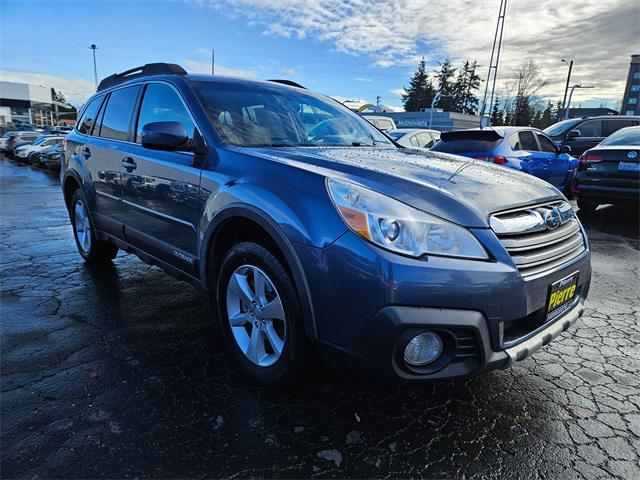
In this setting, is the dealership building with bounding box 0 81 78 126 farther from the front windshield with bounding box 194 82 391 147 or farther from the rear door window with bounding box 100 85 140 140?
the front windshield with bounding box 194 82 391 147

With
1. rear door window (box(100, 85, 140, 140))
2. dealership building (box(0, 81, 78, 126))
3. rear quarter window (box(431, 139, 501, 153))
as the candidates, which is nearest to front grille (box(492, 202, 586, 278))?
rear door window (box(100, 85, 140, 140))

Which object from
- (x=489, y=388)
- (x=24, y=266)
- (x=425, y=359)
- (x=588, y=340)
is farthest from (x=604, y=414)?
(x=24, y=266)

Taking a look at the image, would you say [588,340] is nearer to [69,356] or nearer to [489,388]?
[489,388]

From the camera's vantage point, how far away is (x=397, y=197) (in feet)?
6.44

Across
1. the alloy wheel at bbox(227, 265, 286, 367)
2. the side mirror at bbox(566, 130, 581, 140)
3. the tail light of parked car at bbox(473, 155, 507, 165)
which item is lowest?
the alloy wheel at bbox(227, 265, 286, 367)

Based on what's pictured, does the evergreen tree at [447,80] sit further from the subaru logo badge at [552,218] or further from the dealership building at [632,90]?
the subaru logo badge at [552,218]

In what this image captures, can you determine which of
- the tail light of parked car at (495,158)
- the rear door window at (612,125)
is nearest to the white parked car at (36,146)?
the tail light of parked car at (495,158)

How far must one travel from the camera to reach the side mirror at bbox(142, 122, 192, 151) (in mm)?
2650

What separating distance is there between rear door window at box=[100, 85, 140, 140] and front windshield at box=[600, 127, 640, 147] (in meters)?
7.28

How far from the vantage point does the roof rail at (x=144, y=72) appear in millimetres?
3340

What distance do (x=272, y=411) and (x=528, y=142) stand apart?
7244 millimetres

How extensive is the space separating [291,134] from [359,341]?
1695 mm

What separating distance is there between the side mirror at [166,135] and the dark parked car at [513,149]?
17.7 feet

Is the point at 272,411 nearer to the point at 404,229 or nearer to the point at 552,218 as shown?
the point at 404,229
